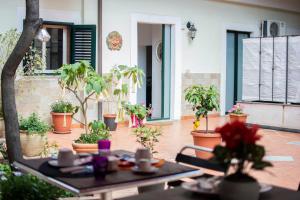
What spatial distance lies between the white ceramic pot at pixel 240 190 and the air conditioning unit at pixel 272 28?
12948mm

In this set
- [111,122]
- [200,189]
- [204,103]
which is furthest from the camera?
[111,122]

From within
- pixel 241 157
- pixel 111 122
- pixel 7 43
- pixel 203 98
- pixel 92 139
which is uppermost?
pixel 7 43

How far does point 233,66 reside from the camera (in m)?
14.3

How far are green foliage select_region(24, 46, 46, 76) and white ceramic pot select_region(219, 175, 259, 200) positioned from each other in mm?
7915

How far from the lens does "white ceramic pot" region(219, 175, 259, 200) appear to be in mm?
2037

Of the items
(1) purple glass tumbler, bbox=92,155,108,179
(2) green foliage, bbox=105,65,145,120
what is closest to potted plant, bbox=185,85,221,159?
(2) green foliage, bbox=105,65,145,120

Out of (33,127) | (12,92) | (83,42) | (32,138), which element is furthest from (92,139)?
(83,42)

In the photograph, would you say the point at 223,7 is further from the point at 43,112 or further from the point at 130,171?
the point at 130,171

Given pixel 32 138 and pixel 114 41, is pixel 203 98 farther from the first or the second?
pixel 114 41

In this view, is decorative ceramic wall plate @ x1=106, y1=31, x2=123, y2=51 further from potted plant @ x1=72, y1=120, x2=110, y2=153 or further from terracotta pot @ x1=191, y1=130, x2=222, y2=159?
potted plant @ x1=72, y1=120, x2=110, y2=153

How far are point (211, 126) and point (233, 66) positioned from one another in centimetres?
363

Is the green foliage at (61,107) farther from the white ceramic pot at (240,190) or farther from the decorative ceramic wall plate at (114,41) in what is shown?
the white ceramic pot at (240,190)

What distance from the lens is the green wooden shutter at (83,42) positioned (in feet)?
34.1

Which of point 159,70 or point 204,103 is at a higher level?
point 159,70
